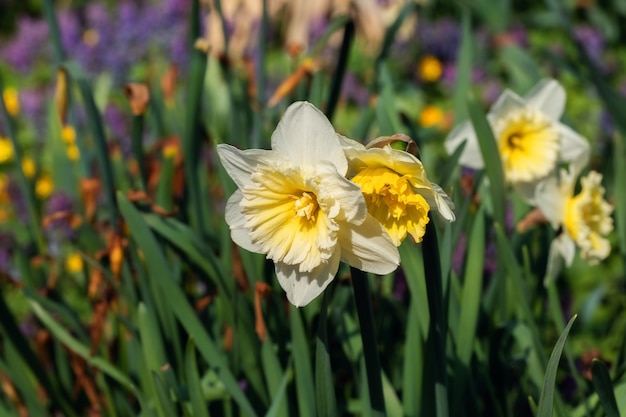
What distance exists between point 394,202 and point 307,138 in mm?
115

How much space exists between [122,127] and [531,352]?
213cm

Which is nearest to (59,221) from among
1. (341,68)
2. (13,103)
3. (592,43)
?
(341,68)

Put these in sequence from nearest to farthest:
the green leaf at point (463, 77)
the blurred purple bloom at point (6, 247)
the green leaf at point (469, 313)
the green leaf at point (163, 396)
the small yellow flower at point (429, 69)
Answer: the green leaf at point (163, 396)
the green leaf at point (469, 313)
the green leaf at point (463, 77)
the blurred purple bloom at point (6, 247)
the small yellow flower at point (429, 69)

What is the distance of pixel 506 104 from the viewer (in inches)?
56.5

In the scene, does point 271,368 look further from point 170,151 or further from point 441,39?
point 441,39

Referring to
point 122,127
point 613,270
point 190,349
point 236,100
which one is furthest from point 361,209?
point 122,127

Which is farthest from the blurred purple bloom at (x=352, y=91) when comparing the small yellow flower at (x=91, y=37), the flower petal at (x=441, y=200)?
the flower petal at (x=441, y=200)

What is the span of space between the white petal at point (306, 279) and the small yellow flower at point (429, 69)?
121 inches

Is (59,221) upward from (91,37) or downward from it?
downward

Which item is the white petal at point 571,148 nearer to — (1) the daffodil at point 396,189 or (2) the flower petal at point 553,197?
(2) the flower petal at point 553,197

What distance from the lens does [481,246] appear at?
129cm

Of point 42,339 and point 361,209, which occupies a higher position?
point 361,209

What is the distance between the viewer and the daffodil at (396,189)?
85cm

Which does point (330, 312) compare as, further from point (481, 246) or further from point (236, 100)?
point (236, 100)
